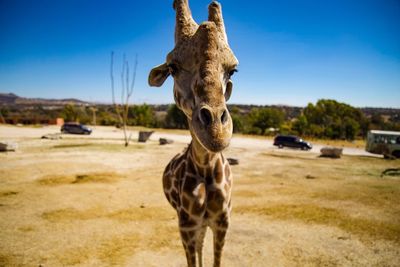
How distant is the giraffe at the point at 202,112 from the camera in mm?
2223

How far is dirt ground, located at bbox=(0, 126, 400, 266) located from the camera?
6.05 m

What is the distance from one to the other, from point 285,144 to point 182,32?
3097 cm

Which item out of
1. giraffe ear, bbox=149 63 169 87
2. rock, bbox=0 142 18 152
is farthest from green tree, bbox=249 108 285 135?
giraffe ear, bbox=149 63 169 87

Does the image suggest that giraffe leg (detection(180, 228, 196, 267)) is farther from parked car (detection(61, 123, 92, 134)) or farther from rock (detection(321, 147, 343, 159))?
parked car (detection(61, 123, 92, 134))

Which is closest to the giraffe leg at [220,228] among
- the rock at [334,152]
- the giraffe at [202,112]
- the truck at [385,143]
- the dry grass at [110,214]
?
the giraffe at [202,112]

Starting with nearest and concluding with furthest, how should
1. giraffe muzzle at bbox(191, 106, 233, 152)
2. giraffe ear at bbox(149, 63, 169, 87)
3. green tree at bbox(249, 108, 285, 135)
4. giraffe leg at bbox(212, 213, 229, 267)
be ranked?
giraffe muzzle at bbox(191, 106, 233, 152) → giraffe ear at bbox(149, 63, 169, 87) → giraffe leg at bbox(212, 213, 229, 267) → green tree at bbox(249, 108, 285, 135)

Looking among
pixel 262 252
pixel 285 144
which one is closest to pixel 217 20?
pixel 262 252

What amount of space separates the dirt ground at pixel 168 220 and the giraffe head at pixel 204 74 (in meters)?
4.57

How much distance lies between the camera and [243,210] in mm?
9125

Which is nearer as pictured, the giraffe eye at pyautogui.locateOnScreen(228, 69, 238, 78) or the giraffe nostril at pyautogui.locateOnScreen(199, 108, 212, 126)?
the giraffe nostril at pyautogui.locateOnScreen(199, 108, 212, 126)

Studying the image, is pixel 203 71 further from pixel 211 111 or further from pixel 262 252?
pixel 262 252

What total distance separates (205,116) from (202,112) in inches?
1.7

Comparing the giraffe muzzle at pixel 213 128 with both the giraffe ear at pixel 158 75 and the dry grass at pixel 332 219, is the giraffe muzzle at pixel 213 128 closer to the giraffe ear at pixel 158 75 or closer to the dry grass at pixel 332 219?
the giraffe ear at pixel 158 75

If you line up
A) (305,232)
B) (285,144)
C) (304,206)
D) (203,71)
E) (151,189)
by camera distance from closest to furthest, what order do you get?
(203,71), (305,232), (304,206), (151,189), (285,144)
